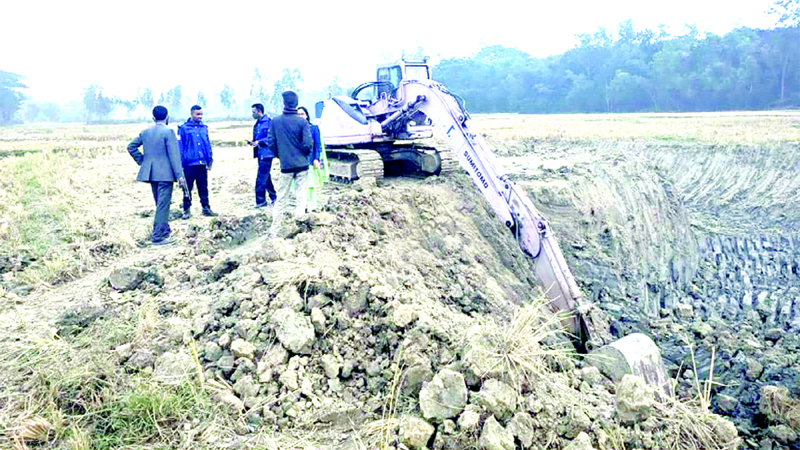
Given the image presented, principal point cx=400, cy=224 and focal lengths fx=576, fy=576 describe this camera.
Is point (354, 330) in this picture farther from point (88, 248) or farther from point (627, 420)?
point (88, 248)

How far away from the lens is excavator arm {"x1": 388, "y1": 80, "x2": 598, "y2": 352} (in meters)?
5.92

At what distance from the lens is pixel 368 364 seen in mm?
3920

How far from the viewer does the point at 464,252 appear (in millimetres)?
6930

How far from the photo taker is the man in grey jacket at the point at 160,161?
6973mm

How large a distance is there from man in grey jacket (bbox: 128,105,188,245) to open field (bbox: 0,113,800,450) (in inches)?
18.1

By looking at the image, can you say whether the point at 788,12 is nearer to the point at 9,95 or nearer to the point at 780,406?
the point at 780,406

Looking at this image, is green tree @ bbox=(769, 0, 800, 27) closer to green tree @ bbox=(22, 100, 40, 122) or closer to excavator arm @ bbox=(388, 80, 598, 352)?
excavator arm @ bbox=(388, 80, 598, 352)

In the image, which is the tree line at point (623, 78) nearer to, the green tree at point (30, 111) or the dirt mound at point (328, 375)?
the green tree at point (30, 111)

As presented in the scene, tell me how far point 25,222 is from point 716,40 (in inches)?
2157

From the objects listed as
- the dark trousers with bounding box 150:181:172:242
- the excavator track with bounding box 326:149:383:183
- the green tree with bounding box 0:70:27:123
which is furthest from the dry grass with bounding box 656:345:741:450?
the green tree with bounding box 0:70:27:123

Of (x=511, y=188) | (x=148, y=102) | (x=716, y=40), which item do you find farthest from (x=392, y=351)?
(x=148, y=102)

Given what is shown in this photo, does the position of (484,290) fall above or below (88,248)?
below

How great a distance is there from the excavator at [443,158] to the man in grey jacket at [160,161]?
3086 mm

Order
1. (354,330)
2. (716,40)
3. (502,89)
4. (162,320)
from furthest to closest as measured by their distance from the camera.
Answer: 1. (502,89)
2. (716,40)
3. (162,320)
4. (354,330)
